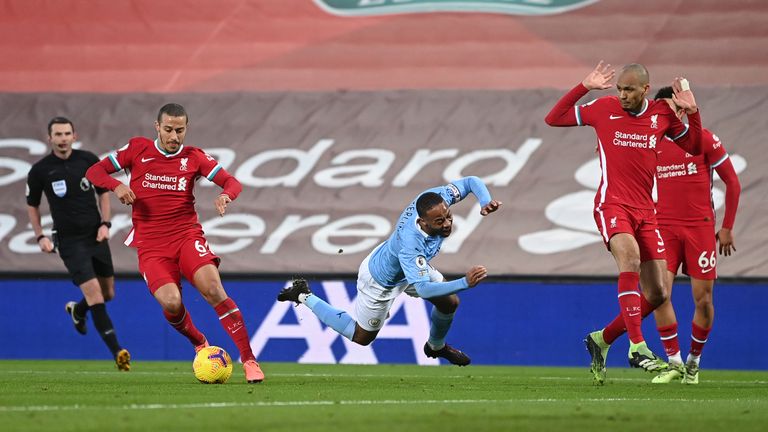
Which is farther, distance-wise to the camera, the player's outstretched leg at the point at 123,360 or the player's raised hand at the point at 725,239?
the player's outstretched leg at the point at 123,360

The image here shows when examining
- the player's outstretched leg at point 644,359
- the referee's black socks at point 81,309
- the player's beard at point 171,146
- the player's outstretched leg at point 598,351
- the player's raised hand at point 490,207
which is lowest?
the referee's black socks at point 81,309

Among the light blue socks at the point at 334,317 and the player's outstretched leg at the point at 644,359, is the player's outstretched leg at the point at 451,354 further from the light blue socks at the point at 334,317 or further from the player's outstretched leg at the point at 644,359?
the player's outstretched leg at the point at 644,359

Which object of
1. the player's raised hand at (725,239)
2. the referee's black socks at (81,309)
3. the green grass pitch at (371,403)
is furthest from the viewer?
the referee's black socks at (81,309)

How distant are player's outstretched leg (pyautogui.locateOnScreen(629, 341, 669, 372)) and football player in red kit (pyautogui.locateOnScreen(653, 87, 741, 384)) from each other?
Result: 141cm

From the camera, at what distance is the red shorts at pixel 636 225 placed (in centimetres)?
980

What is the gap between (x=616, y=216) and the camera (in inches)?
386

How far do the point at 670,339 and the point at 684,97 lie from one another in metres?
2.00

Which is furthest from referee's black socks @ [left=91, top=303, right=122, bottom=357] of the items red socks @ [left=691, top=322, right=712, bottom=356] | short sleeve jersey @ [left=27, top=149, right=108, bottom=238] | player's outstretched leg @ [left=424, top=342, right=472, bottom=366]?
red socks @ [left=691, top=322, right=712, bottom=356]

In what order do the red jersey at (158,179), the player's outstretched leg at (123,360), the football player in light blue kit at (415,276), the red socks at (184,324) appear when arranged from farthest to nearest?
1. the player's outstretched leg at (123,360)
2. the red socks at (184,324)
3. the red jersey at (158,179)
4. the football player in light blue kit at (415,276)

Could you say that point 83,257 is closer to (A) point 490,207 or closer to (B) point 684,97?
(A) point 490,207

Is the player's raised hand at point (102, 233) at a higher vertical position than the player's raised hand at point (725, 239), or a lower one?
lower

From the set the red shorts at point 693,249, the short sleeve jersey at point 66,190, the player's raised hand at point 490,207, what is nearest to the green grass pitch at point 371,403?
the red shorts at point 693,249

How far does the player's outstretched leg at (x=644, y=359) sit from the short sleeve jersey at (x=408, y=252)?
161 centimetres

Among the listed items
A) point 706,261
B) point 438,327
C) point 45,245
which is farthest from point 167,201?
point 706,261
